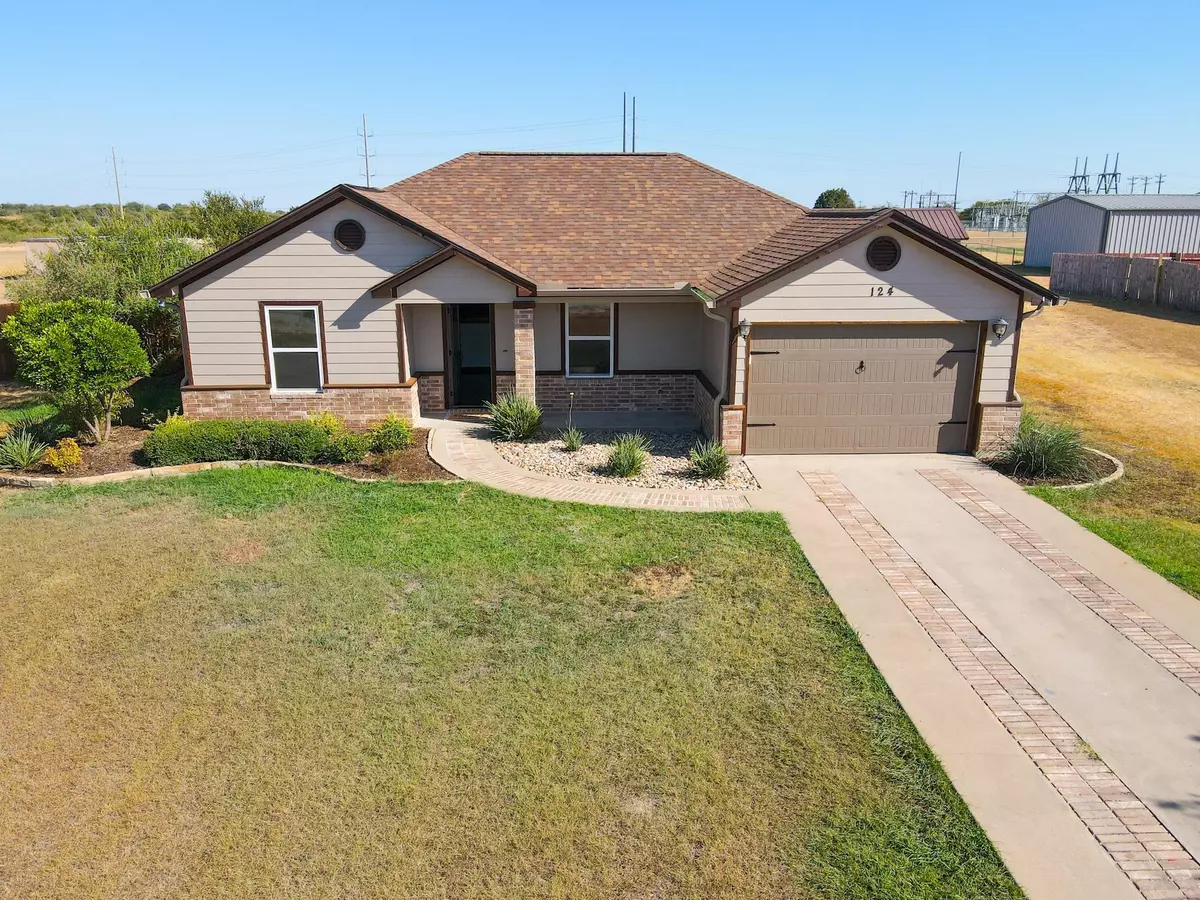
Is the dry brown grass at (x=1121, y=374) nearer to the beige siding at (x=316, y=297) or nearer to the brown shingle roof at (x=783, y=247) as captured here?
the brown shingle roof at (x=783, y=247)

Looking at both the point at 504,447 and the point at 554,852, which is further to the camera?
the point at 504,447

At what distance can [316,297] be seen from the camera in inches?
637

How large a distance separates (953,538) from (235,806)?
895 centimetres

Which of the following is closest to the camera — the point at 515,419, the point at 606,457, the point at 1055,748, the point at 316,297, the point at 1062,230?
the point at 1055,748

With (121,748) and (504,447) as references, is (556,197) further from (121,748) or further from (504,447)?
(121,748)

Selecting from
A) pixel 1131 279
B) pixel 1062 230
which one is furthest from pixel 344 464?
pixel 1062 230

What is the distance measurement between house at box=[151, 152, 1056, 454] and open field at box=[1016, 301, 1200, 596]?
256 cm

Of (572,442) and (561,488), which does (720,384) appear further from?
(561,488)

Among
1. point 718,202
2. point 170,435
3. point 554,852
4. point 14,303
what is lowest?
point 554,852

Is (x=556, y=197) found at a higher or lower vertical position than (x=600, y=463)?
higher

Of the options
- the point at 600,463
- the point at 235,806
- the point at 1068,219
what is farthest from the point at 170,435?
the point at 1068,219

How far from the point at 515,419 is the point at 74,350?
7.54 metres

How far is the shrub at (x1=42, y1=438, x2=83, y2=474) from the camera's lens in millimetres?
14031

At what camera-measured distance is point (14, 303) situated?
22906 millimetres
